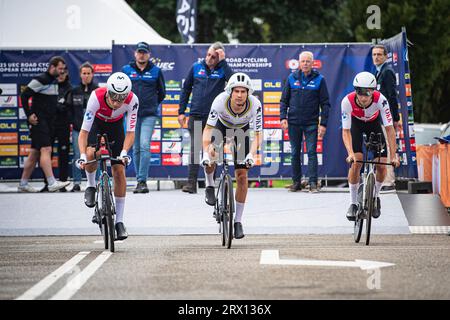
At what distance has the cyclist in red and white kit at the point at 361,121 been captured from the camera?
1483 cm

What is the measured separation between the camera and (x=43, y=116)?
66.8ft

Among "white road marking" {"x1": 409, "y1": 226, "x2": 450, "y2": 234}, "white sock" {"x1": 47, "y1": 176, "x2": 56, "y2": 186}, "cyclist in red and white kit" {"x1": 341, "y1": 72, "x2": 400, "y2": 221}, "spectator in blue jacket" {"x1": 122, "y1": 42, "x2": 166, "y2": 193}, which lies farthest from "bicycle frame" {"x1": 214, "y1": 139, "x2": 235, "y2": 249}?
"white sock" {"x1": 47, "y1": 176, "x2": 56, "y2": 186}

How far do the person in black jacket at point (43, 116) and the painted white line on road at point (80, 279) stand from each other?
737 centimetres

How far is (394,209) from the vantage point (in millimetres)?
17641

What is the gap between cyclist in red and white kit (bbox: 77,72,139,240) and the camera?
13.9 metres

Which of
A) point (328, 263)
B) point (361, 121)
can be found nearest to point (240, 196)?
point (361, 121)

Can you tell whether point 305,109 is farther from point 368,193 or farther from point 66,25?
point 66,25

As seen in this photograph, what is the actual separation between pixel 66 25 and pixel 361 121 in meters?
10.3

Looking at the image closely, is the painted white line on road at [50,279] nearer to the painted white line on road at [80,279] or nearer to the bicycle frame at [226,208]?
the painted white line on road at [80,279]

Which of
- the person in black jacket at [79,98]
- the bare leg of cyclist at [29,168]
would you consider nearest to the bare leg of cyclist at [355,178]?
the person in black jacket at [79,98]

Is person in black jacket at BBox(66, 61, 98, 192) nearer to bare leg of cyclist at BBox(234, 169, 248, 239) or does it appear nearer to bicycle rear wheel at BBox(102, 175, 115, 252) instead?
bare leg of cyclist at BBox(234, 169, 248, 239)

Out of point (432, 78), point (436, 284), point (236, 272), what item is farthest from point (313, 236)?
point (432, 78)

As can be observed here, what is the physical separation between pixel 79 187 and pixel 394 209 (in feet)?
19.4

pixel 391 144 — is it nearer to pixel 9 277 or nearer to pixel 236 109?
pixel 236 109
